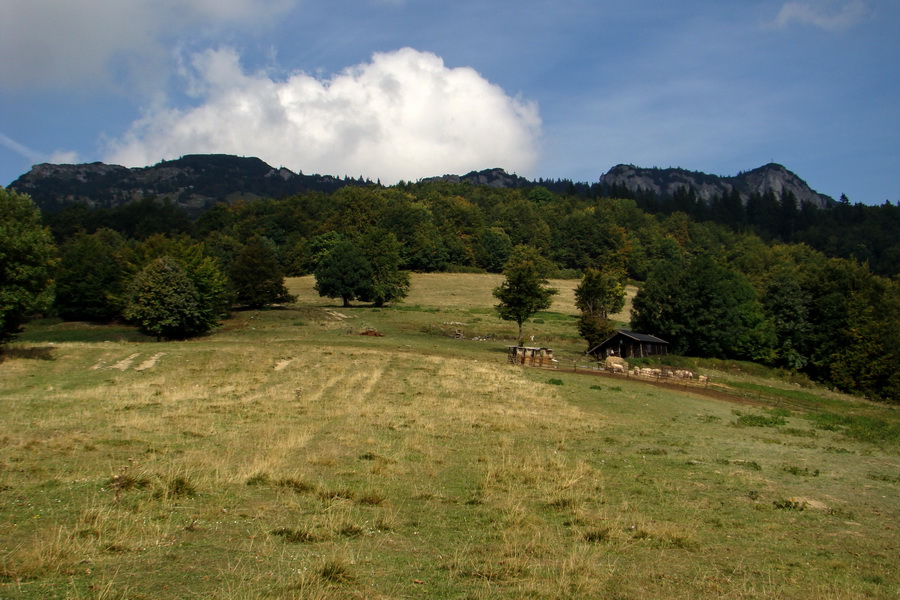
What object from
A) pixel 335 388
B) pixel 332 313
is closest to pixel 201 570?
pixel 335 388

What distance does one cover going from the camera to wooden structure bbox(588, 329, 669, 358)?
196 feet

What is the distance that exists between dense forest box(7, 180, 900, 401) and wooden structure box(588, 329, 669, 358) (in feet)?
28.5

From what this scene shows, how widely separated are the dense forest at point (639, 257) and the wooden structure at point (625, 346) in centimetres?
869

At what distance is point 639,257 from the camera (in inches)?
6255

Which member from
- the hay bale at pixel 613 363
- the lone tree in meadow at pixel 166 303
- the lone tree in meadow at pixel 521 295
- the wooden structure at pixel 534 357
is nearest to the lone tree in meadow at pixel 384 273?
the lone tree in meadow at pixel 521 295

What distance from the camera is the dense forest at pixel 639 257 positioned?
68125 mm

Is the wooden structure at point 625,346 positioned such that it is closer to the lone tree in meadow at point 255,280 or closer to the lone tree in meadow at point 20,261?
the lone tree in meadow at point 255,280

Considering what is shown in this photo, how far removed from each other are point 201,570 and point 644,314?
225ft

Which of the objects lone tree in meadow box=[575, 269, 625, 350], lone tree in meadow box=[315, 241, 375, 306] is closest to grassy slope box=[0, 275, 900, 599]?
lone tree in meadow box=[575, 269, 625, 350]

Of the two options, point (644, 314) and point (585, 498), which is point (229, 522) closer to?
point (585, 498)

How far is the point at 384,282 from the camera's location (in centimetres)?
9394

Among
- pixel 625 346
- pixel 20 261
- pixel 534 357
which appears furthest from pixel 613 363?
pixel 20 261

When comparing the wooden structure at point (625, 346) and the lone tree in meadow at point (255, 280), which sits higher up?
the lone tree in meadow at point (255, 280)

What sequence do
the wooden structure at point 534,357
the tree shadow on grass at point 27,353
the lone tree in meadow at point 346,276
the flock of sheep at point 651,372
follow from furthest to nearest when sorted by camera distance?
the lone tree in meadow at point 346,276
the wooden structure at point 534,357
the flock of sheep at point 651,372
the tree shadow on grass at point 27,353
